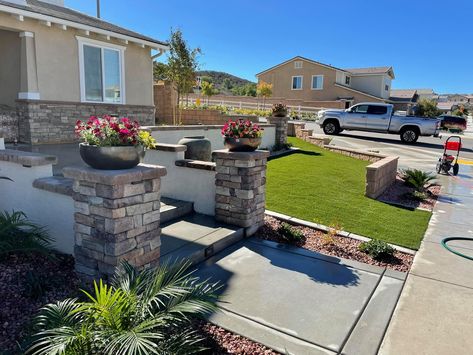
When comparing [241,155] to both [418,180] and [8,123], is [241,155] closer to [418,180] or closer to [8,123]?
[418,180]

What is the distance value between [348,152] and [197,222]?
28.2ft

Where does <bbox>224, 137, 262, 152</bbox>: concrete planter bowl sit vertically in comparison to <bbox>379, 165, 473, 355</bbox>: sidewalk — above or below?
above

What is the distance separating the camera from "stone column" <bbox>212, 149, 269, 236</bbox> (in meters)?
5.10

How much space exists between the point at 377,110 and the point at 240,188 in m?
16.2

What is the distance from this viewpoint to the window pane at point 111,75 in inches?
449

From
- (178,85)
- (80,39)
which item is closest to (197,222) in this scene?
(80,39)

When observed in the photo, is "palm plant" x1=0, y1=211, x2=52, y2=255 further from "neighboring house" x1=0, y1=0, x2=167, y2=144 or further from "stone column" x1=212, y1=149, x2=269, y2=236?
"neighboring house" x1=0, y1=0, x2=167, y2=144

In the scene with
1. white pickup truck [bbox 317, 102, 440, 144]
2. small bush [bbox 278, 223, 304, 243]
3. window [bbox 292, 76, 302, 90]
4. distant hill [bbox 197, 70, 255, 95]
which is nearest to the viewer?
small bush [bbox 278, 223, 304, 243]

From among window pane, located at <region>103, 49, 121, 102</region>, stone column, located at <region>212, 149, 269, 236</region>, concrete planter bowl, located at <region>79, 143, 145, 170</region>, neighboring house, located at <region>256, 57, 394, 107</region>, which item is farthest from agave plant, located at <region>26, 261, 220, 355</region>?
neighboring house, located at <region>256, 57, 394, 107</region>

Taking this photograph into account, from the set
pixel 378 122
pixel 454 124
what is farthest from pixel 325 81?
pixel 378 122

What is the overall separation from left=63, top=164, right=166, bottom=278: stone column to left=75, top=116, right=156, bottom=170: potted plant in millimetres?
89

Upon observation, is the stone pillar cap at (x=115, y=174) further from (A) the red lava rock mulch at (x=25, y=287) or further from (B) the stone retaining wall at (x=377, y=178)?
(B) the stone retaining wall at (x=377, y=178)

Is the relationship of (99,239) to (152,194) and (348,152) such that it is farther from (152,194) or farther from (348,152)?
(348,152)

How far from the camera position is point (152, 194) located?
3.48m
